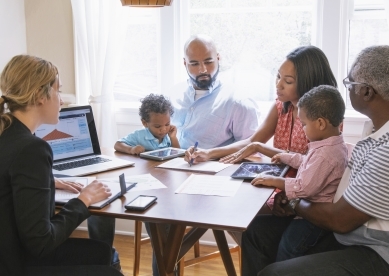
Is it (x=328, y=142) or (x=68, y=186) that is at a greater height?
(x=328, y=142)

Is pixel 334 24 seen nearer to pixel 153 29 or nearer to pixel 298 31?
pixel 298 31

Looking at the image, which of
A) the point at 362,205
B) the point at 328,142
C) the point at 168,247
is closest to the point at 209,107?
the point at 328,142

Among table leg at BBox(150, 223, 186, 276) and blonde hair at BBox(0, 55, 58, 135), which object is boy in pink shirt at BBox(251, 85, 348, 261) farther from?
blonde hair at BBox(0, 55, 58, 135)

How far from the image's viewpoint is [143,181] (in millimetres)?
2100

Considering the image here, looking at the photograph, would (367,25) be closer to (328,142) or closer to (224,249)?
(328,142)


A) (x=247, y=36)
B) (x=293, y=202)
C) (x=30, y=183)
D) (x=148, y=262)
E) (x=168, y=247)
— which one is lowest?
(x=148, y=262)

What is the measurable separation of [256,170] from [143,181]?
49 cm

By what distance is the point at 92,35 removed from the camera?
11.0 feet

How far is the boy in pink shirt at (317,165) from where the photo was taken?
6.46 feet

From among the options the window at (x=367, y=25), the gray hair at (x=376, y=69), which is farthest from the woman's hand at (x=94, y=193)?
the window at (x=367, y=25)

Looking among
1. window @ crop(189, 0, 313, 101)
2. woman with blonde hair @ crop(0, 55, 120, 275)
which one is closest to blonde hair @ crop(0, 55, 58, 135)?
woman with blonde hair @ crop(0, 55, 120, 275)

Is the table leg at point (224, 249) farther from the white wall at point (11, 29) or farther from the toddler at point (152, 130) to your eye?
the white wall at point (11, 29)

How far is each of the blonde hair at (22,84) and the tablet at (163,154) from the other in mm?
847

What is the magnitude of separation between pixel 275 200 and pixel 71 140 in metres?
0.99
